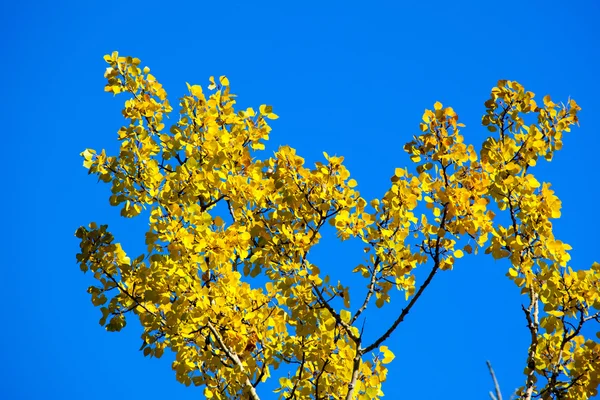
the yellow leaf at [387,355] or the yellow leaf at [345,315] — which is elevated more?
the yellow leaf at [345,315]

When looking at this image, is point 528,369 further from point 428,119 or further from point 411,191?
point 428,119

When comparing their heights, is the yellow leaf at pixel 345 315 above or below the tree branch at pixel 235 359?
above

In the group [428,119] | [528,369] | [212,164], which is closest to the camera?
[428,119]

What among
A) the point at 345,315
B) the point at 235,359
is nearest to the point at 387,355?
the point at 345,315

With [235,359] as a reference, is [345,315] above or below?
above

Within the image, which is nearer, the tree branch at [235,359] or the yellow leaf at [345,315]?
the tree branch at [235,359]

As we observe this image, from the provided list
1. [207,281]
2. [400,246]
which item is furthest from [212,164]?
[400,246]

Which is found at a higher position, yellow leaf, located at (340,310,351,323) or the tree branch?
yellow leaf, located at (340,310,351,323)

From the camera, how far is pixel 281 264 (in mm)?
4328

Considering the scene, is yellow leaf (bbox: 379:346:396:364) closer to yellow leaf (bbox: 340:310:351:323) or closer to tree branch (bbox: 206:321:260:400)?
yellow leaf (bbox: 340:310:351:323)

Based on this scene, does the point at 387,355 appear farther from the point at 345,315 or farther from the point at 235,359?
the point at 235,359

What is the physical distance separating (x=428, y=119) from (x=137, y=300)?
2.22 m

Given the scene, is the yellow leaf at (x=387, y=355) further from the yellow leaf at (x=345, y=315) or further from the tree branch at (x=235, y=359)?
the tree branch at (x=235, y=359)

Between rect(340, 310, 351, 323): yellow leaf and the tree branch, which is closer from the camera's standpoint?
the tree branch
